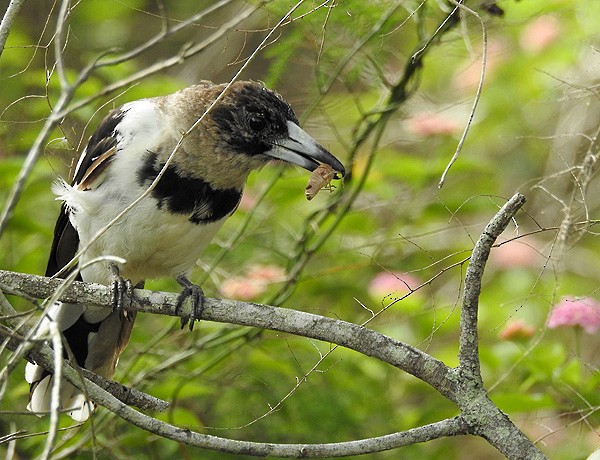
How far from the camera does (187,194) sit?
3311 millimetres

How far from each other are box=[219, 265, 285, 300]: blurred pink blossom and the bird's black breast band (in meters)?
0.68

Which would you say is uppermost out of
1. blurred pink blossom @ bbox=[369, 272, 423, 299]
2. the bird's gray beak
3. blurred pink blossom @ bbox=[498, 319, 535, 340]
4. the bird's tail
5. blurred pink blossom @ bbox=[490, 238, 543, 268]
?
the bird's gray beak

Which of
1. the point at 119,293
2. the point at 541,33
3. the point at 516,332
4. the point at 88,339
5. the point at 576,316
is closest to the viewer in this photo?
the point at 119,293

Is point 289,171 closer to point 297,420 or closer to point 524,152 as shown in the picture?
point 297,420

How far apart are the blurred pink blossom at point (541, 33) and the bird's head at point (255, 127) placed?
313 centimetres

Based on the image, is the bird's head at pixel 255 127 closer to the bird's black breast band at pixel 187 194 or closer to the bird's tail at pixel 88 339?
the bird's black breast band at pixel 187 194

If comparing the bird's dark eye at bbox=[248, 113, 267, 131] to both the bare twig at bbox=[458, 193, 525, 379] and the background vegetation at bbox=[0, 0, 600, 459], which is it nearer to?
the background vegetation at bbox=[0, 0, 600, 459]

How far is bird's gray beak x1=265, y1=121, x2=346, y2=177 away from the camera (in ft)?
10.7

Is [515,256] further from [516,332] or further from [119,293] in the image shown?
[119,293]

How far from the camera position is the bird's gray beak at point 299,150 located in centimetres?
326

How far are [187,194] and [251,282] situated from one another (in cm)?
88

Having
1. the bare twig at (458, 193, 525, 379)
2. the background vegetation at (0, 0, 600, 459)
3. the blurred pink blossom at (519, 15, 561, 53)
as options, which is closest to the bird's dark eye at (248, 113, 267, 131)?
the background vegetation at (0, 0, 600, 459)

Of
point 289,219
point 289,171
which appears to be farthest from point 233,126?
point 289,219

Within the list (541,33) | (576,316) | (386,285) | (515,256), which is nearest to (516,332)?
(576,316)
